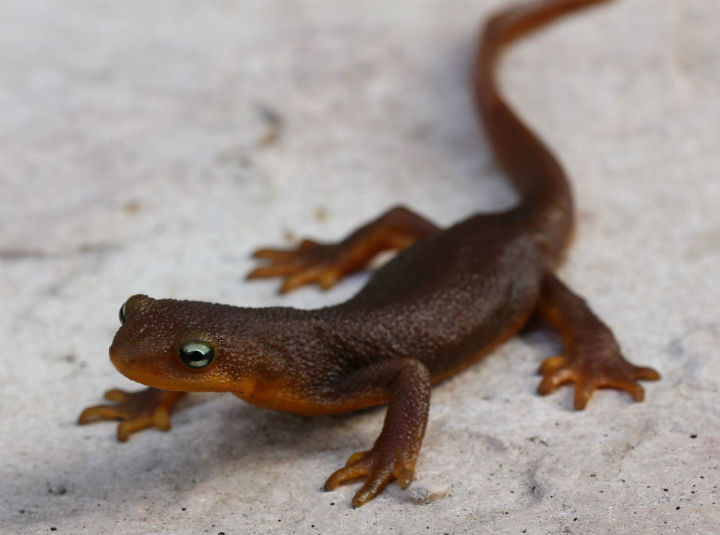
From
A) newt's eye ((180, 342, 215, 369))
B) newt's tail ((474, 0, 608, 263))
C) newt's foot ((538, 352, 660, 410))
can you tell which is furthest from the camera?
newt's tail ((474, 0, 608, 263))

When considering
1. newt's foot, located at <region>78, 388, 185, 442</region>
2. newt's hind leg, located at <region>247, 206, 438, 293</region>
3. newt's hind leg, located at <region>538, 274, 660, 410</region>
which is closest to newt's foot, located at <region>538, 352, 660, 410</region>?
newt's hind leg, located at <region>538, 274, 660, 410</region>

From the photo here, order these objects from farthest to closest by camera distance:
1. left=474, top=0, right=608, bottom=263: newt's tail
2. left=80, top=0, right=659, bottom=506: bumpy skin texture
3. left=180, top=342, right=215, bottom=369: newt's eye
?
left=474, top=0, right=608, bottom=263: newt's tail → left=80, top=0, right=659, bottom=506: bumpy skin texture → left=180, top=342, right=215, bottom=369: newt's eye

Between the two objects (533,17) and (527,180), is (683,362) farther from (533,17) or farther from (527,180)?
(533,17)

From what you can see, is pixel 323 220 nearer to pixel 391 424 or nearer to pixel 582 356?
pixel 582 356

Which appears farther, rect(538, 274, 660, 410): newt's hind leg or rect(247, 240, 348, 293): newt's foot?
rect(247, 240, 348, 293): newt's foot

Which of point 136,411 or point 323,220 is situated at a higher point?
point 323,220

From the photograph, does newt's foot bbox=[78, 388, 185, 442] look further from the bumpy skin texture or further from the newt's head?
the newt's head

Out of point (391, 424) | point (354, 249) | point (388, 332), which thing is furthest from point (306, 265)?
point (391, 424)
